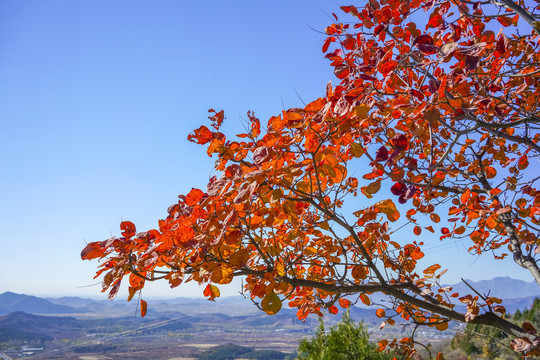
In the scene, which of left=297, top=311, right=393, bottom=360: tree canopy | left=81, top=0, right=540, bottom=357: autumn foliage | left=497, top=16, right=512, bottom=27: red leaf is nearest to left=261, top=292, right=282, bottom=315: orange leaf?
left=81, top=0, right=540, bottom=357: autumn foliage

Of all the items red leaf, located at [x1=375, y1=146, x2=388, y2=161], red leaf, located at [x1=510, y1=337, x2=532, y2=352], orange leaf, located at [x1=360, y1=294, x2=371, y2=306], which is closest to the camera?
red leaf, located at [x1=375, y1=146, x2=388, y2=161]

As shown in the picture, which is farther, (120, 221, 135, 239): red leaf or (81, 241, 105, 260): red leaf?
(120, 221, 135, 239): red leaf

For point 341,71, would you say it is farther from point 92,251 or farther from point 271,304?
point 92,251

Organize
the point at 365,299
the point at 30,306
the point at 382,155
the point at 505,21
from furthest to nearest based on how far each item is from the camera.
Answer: the point at 30,306, the point at 365,299, the point at 505,21, the point at 382,155

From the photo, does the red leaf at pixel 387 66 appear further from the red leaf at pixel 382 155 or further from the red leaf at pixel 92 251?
the red leaf at pixel 92 251

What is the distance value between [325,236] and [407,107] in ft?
4.13

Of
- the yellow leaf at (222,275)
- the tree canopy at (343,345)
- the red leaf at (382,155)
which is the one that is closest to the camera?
the yellow leaf at (222,275)

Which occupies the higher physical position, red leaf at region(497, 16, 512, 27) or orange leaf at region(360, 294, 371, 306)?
red leaf at region(497, 16, 512, 27)

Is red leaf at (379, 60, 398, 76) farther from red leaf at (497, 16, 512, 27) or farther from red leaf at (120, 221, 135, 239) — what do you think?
red leaf at (120, 221, 135, 239)

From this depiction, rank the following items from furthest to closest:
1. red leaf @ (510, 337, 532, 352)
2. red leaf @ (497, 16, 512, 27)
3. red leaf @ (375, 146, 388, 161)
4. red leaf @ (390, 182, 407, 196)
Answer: red leaf @ (497, 16, 512, 27) → red leaf @ (510, 337, 532, 352) → red leaf @ (390, 182, 407, 196) → red leaf @ (375, 146, 388, 161)

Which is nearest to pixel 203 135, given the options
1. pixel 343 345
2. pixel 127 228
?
pixel 127 228

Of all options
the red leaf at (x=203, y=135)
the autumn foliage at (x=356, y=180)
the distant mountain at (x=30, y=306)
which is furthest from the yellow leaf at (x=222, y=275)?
the distant mountain at (x=30, y=306)

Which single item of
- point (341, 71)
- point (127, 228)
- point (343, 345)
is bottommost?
point (343, 345)

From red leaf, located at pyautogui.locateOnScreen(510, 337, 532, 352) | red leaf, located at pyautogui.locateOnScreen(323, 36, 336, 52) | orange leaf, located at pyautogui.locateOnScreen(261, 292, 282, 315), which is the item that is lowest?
red leaf, located at pyautogui.locateOnScreen(510, 337, 532, 352)
